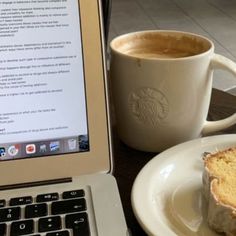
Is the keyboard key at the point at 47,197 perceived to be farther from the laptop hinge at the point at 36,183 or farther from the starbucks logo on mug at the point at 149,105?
the starbucks logo on mug at the point at 149,105

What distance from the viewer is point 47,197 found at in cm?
41

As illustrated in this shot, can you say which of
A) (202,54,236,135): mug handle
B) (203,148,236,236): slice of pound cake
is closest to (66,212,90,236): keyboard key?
(203,148,236,236): slice of pound cake

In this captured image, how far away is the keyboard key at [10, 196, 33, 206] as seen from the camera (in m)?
0.41

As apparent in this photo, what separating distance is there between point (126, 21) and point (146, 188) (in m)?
2.44

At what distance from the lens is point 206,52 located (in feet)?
1.66

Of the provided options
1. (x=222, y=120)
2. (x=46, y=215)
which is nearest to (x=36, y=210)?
(x=46, y=215)

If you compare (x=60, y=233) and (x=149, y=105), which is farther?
(x=149, y=105)

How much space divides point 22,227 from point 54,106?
0.12 meters

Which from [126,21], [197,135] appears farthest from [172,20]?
[197,135]

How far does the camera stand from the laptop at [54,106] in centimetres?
42

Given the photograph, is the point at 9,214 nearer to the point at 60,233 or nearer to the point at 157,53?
the point at 60,233

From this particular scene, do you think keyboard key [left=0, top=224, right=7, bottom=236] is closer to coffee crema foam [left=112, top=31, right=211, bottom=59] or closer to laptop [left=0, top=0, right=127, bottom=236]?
laptop [left=0, top=0, right=127, bottom=236]

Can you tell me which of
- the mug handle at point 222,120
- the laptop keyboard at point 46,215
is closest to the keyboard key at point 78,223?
the laptop keyboard at point 46,215

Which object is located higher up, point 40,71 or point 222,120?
point 40,71
